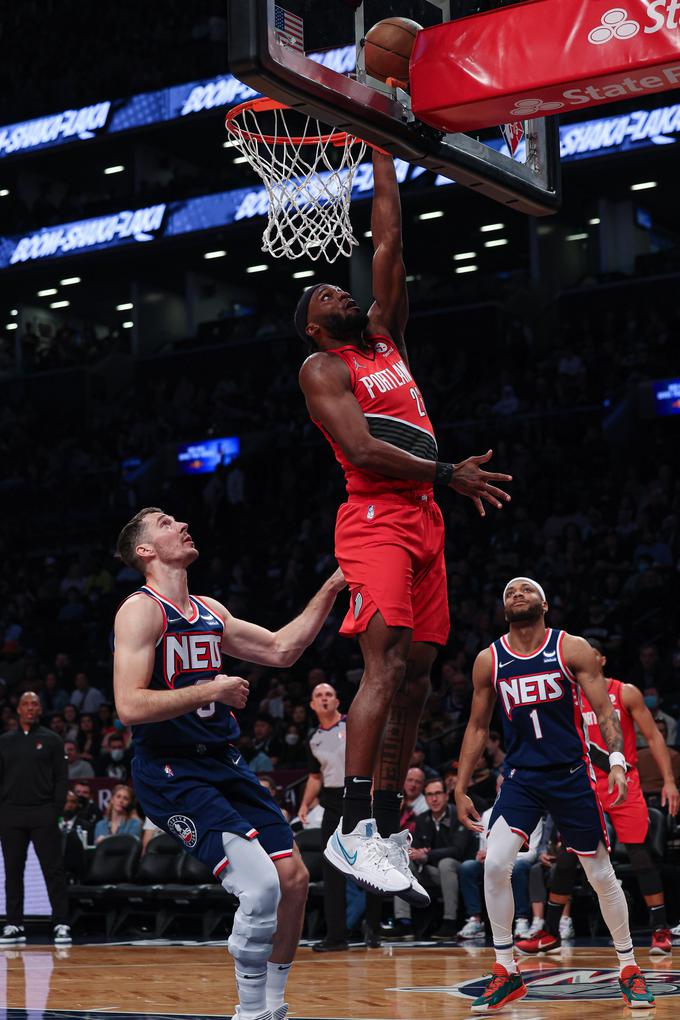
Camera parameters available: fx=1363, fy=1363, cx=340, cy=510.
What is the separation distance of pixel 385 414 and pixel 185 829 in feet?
6.30

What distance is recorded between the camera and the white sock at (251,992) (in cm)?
564

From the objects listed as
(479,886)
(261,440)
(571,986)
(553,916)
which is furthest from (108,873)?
(261,440)

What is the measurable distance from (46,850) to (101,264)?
2238 cm

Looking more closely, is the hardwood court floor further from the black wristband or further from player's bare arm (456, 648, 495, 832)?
the black wristband

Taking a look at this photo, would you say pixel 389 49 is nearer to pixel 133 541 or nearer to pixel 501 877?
pixel 133 541

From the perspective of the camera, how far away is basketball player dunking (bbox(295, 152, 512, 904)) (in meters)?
5.38

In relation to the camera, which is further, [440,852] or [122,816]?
[122,816]

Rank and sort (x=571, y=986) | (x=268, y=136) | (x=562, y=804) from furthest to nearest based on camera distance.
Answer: (x=571, y=986)
(x=562, y=804)
(x=268, y=136)

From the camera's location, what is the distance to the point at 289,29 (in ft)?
17.8

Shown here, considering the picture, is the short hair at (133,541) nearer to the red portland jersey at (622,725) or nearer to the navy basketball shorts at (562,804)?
the navy basketball shorts at (562,804)

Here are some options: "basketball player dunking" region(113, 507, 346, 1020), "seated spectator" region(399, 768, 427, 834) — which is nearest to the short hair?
"basketball player dunking" region(113, 507, 346, 1020)

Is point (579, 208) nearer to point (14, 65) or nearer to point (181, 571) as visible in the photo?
point (14, 65)

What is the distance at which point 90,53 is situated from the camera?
33.6 metres

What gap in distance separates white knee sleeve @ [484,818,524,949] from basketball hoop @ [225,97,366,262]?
3.50 meters
